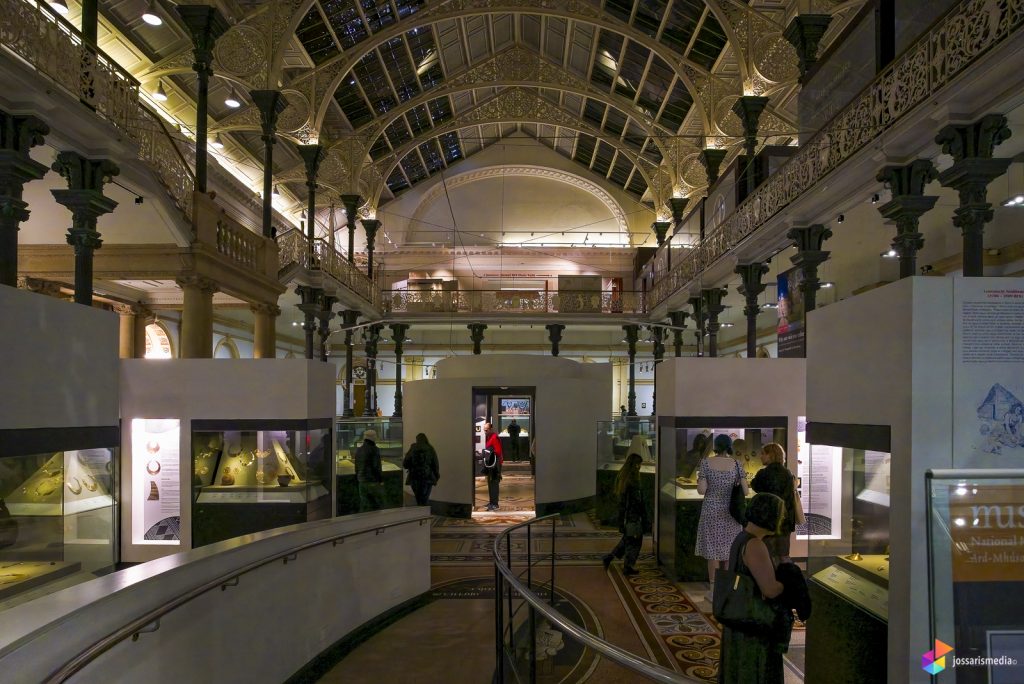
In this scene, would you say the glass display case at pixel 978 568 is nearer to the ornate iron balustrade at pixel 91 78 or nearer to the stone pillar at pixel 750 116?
the ornate iron balustrade at pixel 91 78

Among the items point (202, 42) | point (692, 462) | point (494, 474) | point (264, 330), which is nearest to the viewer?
point (692, 462)

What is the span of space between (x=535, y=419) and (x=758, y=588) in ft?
32.7

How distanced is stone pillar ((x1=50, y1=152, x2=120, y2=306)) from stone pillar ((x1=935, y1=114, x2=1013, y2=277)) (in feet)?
33.6

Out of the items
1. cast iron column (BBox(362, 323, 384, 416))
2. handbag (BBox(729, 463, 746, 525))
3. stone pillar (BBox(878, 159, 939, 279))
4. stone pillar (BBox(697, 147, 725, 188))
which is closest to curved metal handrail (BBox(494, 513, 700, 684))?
handbag (BBox(729, 463, 746, 525))

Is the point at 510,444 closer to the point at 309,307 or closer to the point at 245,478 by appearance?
the point at 309,307

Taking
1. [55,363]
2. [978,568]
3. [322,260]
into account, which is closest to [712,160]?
[322,260]

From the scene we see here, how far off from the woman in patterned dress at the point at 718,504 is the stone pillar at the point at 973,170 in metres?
3.64

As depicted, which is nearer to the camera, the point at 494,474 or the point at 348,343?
the point at 494,474

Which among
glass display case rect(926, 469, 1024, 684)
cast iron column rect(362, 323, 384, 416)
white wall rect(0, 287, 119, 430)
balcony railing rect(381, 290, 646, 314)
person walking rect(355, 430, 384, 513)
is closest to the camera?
glass display case rect(926, 469, 1024, 684)

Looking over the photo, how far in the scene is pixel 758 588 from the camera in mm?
3363

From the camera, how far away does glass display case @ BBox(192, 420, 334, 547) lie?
7.97 meters

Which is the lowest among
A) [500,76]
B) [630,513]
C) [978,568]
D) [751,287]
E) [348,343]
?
[630,513]

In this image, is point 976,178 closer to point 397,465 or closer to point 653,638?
point 653,638

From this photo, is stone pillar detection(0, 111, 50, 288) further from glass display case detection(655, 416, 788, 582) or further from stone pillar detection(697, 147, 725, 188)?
stone pillar detection(697, 147, 725, 188)
